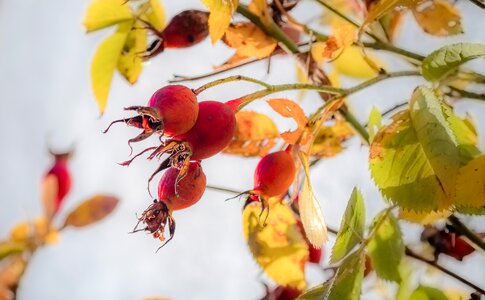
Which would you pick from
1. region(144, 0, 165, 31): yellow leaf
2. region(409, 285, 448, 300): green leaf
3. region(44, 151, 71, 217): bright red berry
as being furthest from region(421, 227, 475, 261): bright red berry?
region(44, 151, 71, 217): bright red berry

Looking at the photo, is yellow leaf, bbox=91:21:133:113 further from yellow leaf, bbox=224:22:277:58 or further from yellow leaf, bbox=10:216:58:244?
yellow leaf, bbox=10:216:58:244

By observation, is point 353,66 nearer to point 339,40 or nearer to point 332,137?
point 332,137

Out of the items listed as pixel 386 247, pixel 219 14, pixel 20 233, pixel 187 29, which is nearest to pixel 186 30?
pixel 187 29

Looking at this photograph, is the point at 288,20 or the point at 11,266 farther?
the point at 11,266

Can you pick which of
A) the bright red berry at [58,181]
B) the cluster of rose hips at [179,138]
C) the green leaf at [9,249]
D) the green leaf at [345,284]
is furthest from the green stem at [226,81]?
the bright red berry at [58,181]

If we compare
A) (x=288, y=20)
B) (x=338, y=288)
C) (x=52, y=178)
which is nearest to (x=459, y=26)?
(x=288, y=20)

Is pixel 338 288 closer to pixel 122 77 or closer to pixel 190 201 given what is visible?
pixel 190 201

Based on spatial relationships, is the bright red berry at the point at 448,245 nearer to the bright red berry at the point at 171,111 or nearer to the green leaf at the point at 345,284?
the green leaf at the point at 345,284
